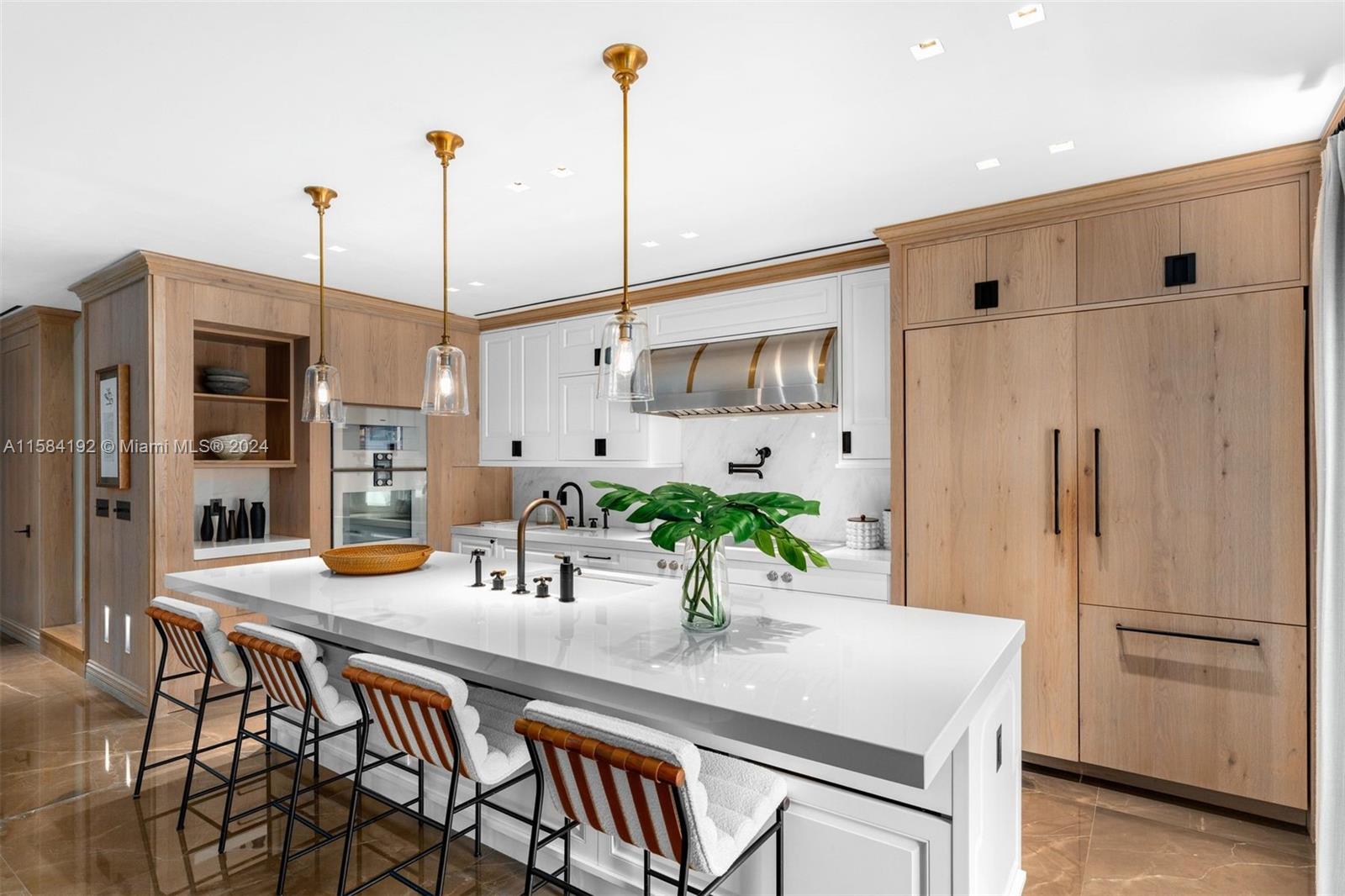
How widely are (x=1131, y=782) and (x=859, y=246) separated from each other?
2.65 metres

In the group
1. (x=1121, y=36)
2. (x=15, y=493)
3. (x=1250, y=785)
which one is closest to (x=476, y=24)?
(x=1121, y=36)

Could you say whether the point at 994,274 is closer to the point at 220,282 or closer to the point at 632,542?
the point at 632,542

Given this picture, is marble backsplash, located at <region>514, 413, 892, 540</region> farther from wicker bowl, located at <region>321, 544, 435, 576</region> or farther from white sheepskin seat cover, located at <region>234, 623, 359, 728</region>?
white sheepskin seat cover, located at <region>234, 623, 359, 728</region>

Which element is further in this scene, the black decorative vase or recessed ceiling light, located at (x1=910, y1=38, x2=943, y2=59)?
the black decorative vase

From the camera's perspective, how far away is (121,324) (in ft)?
13.5

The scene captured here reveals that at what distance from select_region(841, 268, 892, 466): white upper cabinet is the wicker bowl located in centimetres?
215

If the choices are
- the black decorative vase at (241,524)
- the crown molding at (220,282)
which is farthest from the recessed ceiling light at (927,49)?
the black decorative vase at (241,524)

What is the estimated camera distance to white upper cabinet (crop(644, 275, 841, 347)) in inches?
155

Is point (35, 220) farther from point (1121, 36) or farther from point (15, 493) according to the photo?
point (1121, 36)

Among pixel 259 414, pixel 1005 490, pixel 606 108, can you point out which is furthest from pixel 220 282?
pixel 1005 490

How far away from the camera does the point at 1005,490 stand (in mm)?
3186

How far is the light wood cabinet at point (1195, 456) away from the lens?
104 inches

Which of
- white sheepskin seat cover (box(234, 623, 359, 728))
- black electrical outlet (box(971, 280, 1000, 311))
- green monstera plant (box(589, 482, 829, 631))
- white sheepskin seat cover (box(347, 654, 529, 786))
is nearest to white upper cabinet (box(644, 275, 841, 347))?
black electrical outlet (box(971, 280, 1000, 311))

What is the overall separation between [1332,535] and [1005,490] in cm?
116
